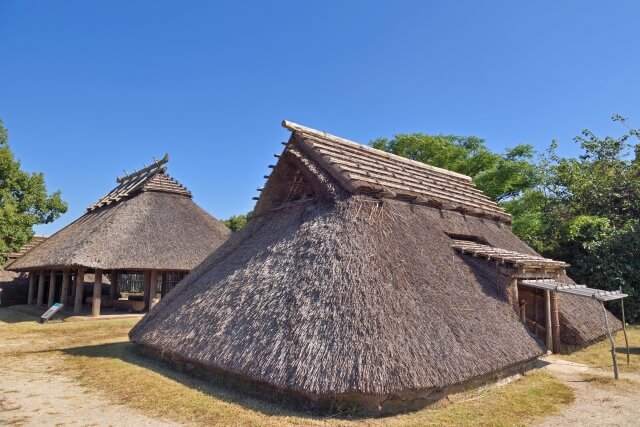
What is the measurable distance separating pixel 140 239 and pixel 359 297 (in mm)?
14414

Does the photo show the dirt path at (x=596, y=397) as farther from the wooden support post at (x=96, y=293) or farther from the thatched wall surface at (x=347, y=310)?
the wooden support post at (x=96, y=293)

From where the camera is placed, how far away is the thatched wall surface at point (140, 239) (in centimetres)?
1672

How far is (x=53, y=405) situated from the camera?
21.2ft

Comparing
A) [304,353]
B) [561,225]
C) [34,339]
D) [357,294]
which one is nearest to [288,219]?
[357,294]

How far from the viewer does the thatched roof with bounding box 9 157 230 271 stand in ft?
55.2

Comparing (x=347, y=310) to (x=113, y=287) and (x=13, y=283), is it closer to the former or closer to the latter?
(x=113, y=287)

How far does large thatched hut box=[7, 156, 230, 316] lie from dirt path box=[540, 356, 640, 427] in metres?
14.5

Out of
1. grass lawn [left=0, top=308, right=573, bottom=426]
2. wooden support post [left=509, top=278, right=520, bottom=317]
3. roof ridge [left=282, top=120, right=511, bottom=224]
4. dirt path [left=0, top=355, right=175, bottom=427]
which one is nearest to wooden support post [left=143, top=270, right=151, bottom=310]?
grass lawn [left=0, top=308, right=573, bottom=426]

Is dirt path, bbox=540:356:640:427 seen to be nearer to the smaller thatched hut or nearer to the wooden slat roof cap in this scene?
the wooden slat roof cap

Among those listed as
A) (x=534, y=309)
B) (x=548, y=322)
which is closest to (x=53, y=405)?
(x=548, y=322)

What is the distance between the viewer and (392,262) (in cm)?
752

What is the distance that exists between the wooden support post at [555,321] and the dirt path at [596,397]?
3.04 ft

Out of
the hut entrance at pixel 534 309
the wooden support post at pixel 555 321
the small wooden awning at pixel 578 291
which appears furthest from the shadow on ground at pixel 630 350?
the small wooden awning at pixel 578 291

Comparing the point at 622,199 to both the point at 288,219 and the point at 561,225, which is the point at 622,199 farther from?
the point at 288,219
